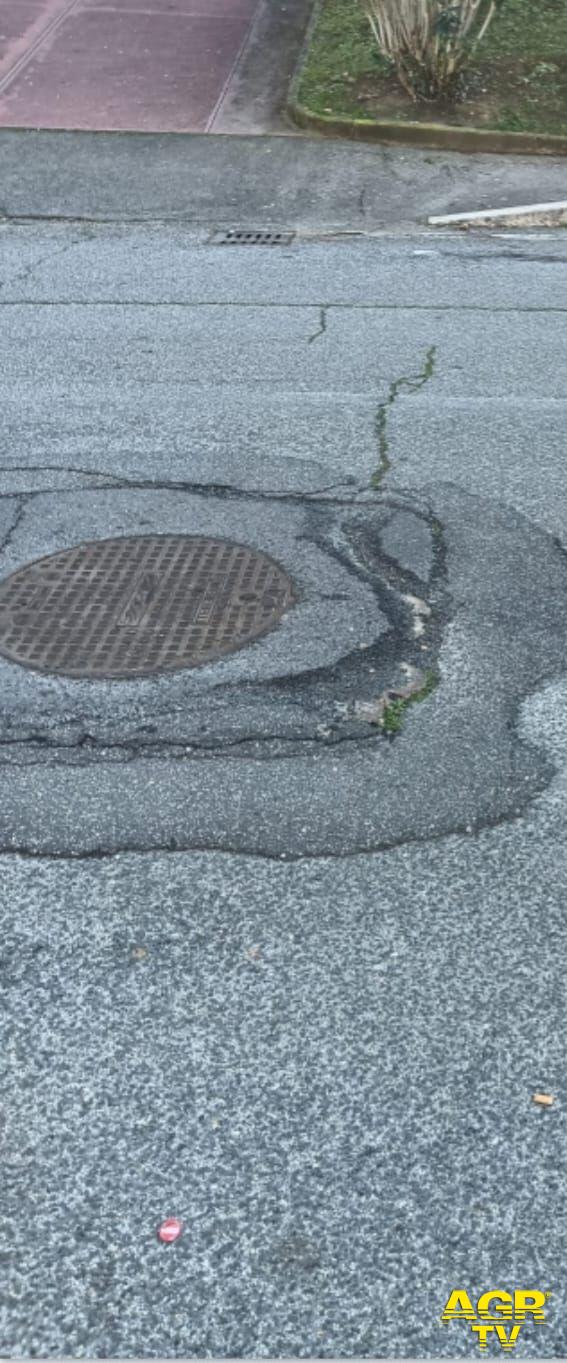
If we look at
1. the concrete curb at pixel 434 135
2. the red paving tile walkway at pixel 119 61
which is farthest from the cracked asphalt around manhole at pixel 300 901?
the red paving tile walkway at pixel 119 61

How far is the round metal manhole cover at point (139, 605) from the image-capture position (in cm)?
497

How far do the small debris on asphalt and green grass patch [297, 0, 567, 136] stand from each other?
39.3 ft

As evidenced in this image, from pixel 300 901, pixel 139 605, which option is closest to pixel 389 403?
pixel 139 605

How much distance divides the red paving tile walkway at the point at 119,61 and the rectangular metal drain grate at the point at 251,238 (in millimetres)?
3419

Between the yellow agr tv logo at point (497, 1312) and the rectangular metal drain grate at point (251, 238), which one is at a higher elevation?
the yellow agr tv logo at point (497, 1312)

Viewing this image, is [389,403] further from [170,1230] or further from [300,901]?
[170,1230]

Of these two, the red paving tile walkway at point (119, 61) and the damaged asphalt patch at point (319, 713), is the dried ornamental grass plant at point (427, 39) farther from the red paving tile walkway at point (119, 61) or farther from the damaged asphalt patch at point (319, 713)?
the damaged asphalt patch at point (319, 713)

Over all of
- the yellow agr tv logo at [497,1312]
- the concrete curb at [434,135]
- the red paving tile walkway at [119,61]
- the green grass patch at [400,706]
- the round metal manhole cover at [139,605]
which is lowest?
the red paving tile walkway at [119,61]

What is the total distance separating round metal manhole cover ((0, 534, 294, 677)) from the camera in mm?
4969

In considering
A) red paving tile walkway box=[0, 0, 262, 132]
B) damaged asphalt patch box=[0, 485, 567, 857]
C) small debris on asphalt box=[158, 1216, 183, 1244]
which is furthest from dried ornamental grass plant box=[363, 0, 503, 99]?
small debris on asphalt box=[158, 1216, 183, 1244]

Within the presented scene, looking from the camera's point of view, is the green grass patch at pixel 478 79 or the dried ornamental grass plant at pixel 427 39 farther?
the green grass patch at pixel 478 79

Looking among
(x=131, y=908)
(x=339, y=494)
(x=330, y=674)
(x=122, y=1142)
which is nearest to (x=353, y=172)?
(x=339, y=494)

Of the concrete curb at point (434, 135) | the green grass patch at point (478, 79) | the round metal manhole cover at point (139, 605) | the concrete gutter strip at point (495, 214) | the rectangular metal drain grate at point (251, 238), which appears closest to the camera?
the round metal manhole cover at point (139, 605)

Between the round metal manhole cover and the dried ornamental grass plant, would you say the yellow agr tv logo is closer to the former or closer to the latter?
the round metal manhole cover
